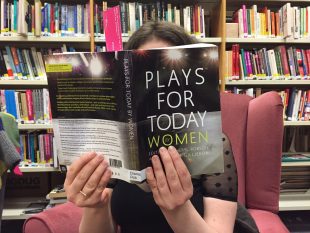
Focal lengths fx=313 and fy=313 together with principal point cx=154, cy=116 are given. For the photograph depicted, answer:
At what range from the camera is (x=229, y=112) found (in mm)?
Answer: 1227

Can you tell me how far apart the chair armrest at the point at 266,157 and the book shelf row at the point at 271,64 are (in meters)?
1.03

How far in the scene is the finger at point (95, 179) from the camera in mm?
619

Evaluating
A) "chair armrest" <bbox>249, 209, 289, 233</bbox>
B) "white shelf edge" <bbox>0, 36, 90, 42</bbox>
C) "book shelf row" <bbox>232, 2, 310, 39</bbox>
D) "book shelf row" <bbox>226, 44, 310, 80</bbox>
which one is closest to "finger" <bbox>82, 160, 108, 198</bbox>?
"chair armrest" <bbox>249, 209, 289, 233</bbox>

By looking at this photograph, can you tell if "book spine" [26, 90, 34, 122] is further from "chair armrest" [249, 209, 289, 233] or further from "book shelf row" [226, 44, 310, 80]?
"chair armrest" [249, 209, 289, 233]

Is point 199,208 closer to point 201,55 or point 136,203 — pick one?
point 136,203

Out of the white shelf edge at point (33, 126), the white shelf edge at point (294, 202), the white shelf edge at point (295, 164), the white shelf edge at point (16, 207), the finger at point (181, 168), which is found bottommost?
the white shelf edge at point (294, 202)

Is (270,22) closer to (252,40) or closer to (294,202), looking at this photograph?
(252,40)

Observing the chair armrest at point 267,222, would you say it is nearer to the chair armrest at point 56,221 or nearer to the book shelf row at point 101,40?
the chair armrest at point 56,221

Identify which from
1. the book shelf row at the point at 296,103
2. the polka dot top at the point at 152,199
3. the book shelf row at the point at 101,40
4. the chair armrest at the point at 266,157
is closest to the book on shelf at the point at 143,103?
the polka dot top at the point at 152,199

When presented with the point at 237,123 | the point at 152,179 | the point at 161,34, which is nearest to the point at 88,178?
the point at 152,179

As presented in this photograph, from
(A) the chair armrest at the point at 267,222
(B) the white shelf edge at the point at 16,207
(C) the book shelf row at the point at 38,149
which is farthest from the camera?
(C) the book shelf row at the point at 38,149

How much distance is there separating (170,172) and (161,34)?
1.21 feet

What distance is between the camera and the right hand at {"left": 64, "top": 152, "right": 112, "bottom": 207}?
62 centimetres

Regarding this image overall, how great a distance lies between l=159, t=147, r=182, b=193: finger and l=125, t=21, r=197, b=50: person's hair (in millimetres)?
323
